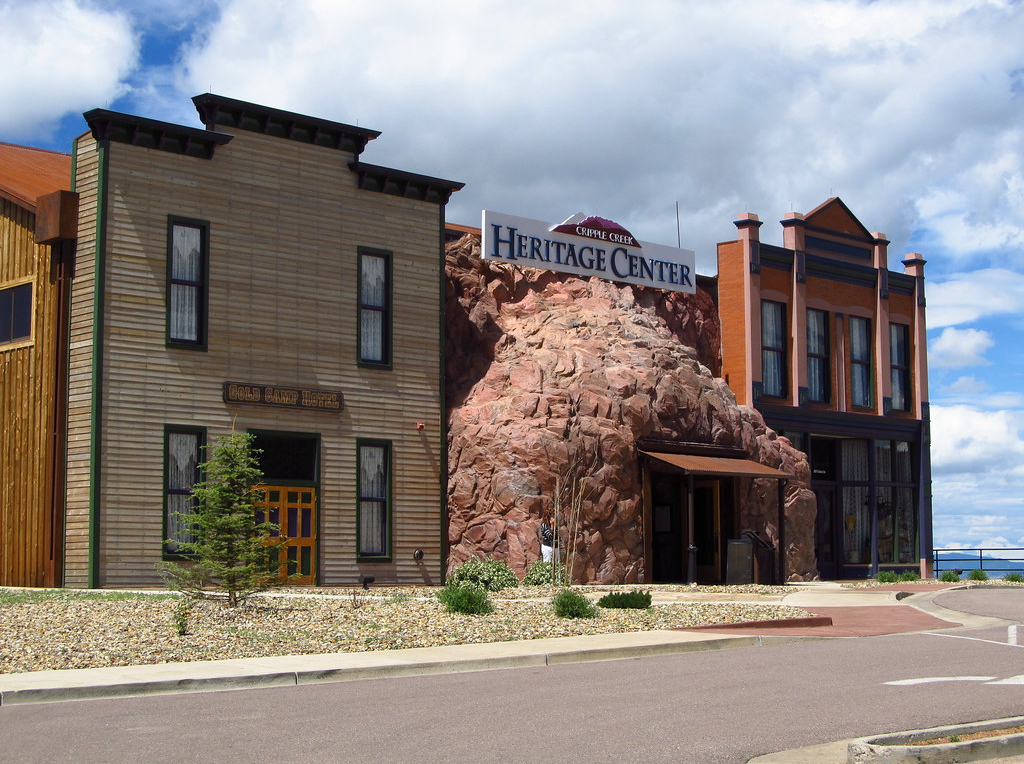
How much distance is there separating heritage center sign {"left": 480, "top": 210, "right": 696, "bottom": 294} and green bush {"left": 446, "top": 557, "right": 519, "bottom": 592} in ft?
34.1

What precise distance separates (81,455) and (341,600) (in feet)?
24.0

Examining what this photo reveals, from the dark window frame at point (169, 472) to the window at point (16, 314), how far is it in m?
3.77

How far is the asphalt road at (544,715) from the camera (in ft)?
29.0

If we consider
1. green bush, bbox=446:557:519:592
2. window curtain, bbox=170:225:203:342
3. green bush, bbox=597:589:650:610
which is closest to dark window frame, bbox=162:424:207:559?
window curtain, bbox=170:225:203:342

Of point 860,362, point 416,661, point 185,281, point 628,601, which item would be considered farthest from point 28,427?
point 860,362

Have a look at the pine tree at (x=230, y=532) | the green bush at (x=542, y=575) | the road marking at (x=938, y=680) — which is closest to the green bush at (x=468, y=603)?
the pine tree at (x=230, y=532)

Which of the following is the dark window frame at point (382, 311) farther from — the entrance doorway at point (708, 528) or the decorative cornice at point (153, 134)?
the entrance doorway at point (708, 528)

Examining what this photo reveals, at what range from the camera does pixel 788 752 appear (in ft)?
28.8

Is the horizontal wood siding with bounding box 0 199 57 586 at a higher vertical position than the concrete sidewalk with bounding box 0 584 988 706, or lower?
higher

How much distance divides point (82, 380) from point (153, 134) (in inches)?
208

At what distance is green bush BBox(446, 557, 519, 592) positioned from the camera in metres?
24.5

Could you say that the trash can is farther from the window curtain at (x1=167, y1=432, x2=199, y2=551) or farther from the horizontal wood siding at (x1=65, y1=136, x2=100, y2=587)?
the horizontal wood siding at (x1=65, y1=136, x2=100, y2=587)

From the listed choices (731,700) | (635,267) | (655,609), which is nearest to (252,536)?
(655,609)

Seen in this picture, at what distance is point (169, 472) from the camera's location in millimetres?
25766
